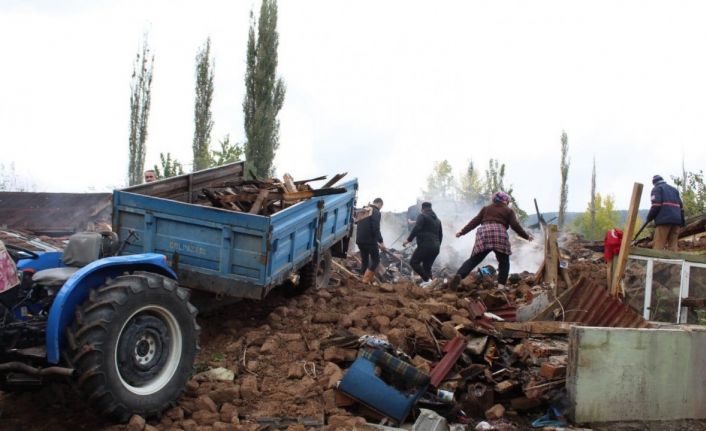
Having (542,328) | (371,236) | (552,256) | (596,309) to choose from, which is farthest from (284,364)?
(371,236)

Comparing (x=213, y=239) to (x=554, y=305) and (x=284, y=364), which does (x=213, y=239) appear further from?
(x=554, y=305)

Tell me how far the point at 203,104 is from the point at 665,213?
64.8 ft

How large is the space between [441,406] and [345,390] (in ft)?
2.78

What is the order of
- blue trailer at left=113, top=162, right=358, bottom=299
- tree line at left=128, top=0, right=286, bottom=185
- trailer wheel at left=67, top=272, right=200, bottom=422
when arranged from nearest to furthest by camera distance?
trailer wheel at left=67, top=272, right=200, bottom=422 < blue trailer at left=113, top=162, right=358, bottom=299 < tree line at left=128, top=0, right=286, bottom=185

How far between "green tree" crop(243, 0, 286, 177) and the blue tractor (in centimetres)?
2121

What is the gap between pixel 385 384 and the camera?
5.21 m

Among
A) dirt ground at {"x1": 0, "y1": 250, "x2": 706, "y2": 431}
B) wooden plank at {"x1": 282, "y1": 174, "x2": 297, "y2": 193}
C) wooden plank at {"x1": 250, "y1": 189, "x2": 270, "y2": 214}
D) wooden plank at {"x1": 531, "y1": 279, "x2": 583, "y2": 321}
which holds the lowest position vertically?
dirt ground at {"x1": 0, "y1": 250, "x2": 706, "y2": 431}

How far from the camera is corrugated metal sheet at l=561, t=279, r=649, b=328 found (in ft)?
22.8

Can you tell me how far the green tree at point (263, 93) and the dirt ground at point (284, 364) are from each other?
59.7 ft

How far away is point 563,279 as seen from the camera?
30.1 ft

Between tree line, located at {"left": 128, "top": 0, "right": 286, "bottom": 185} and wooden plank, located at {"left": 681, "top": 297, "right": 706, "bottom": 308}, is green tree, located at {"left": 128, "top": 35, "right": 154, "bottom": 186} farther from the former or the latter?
wooden plank, located at {"left": 681, "top": 297, "right": 706, "bottom": 308}

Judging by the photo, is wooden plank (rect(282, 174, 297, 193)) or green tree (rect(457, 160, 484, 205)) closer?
wooden plank (rect(282, 174, 297, 193))

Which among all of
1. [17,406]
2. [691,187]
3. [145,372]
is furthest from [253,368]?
[691,187]

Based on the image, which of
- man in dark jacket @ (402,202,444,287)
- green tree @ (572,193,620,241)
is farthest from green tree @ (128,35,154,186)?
green tree @ (572,193,620,241)
